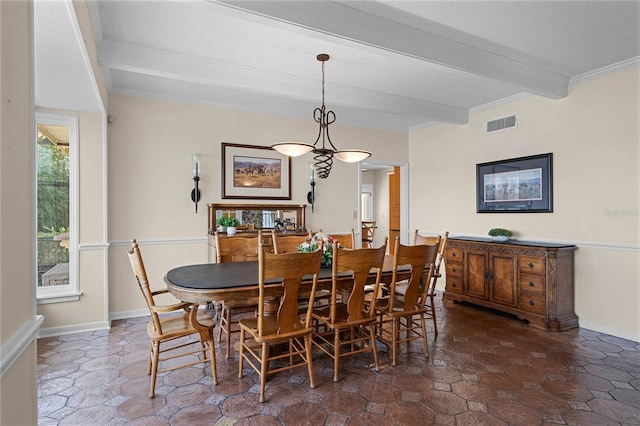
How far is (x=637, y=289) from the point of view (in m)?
3.38

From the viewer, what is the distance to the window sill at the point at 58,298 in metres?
3.45

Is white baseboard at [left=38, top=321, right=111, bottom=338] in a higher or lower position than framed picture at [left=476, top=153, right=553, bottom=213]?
lower

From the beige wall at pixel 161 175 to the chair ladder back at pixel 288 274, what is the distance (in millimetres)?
2529

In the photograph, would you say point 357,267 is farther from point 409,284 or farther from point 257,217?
point 257,217

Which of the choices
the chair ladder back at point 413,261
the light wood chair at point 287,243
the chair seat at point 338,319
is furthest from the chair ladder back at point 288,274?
the light wood chair at point 287,243

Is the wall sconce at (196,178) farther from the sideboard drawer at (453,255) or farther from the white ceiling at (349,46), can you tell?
the sideboard drawer at (453,255)

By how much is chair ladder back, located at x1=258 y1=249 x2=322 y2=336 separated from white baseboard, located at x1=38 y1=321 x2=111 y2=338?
2.47 m

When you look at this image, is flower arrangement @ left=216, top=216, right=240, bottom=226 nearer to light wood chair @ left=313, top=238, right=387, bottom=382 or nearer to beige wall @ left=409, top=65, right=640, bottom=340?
light wood chair @ left=313, top=238, right=387, bottom=382

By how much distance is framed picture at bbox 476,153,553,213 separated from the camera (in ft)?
13.4

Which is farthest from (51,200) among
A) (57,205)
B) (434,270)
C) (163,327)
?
(434,270)

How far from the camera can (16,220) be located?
1031mm

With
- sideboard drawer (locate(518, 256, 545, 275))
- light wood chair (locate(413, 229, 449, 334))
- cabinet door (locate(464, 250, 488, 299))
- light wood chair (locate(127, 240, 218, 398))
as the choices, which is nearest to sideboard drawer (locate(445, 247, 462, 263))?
cabinet door (locate(464, 250, 488, 299))

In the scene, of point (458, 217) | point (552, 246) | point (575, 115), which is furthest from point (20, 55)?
point (458, 217)

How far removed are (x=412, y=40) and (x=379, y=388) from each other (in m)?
2.74
